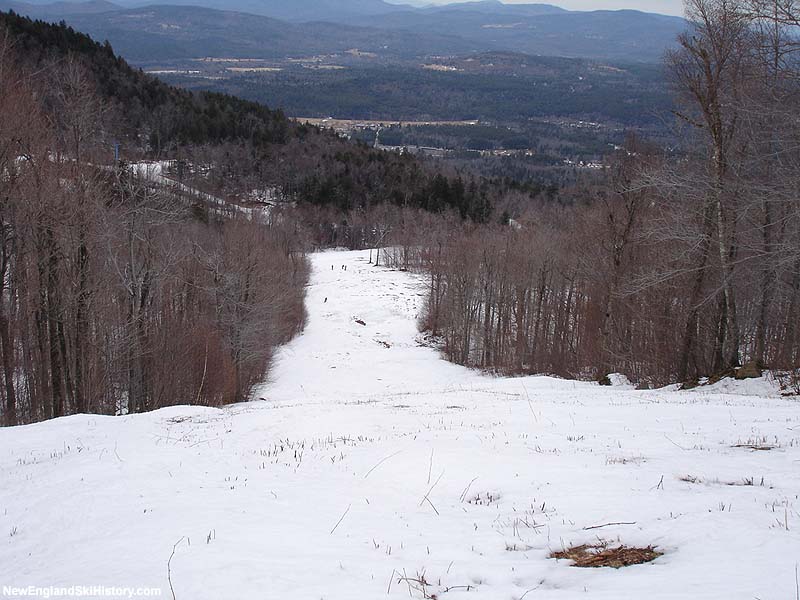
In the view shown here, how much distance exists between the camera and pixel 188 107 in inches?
4651

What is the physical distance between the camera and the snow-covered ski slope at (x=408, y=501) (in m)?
4.83

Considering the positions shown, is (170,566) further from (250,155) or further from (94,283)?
(250,155)

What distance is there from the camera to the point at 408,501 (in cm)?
693

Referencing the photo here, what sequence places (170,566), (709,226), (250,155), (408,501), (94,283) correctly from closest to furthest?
(170,566) → (408,501) → (709,226) → (94,283) → (250,155)

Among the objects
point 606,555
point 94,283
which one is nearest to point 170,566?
point 606,555

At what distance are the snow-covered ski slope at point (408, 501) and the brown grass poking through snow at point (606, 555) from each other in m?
0.12

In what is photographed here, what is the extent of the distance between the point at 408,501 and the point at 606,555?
2505 mm

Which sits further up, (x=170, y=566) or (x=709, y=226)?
(x=709, y=226)

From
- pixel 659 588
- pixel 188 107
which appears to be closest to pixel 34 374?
pixel 659 588

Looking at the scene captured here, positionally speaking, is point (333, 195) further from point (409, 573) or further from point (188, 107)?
point (409, 573)

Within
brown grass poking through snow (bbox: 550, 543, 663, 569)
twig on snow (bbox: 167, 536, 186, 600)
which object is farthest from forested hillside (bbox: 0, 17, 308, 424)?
brown grass poking through snow (bbox: 550, 543, 663, 569)

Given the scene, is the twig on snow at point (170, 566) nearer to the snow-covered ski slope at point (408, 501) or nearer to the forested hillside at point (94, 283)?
the snow-covered ski slope at point (408, 501)

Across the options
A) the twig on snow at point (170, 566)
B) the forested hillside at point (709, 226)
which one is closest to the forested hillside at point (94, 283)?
the twig on snow at point (170, 566)

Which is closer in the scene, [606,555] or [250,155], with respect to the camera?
[606,555]
